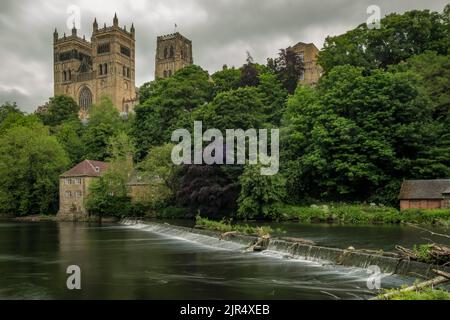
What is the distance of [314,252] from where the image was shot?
83.4 feet

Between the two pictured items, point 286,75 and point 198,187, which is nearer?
point 198,187

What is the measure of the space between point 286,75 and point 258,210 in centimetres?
3494

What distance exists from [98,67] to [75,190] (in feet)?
283

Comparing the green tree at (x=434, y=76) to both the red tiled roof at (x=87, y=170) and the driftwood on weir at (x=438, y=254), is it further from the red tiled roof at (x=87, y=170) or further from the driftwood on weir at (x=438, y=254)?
the red tiled roof at (x=87, y=170)

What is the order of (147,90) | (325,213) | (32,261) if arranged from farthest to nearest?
(147,90) → (325,213) → (32,261)

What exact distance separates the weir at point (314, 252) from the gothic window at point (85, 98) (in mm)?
112460

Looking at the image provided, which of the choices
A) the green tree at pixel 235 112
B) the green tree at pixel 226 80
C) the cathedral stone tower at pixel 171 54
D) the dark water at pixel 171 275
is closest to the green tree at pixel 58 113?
the green tree at pixel 226 80

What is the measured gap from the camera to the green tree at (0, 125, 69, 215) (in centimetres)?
7225

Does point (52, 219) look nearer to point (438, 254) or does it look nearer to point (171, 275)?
point (171, 275)

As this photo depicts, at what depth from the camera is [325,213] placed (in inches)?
1983

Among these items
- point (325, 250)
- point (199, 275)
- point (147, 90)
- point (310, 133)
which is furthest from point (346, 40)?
point (199, 275)

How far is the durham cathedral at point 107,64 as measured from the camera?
14550 cm

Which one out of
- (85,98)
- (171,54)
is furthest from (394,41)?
(85,98)

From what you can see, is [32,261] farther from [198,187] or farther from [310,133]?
[310,133]
